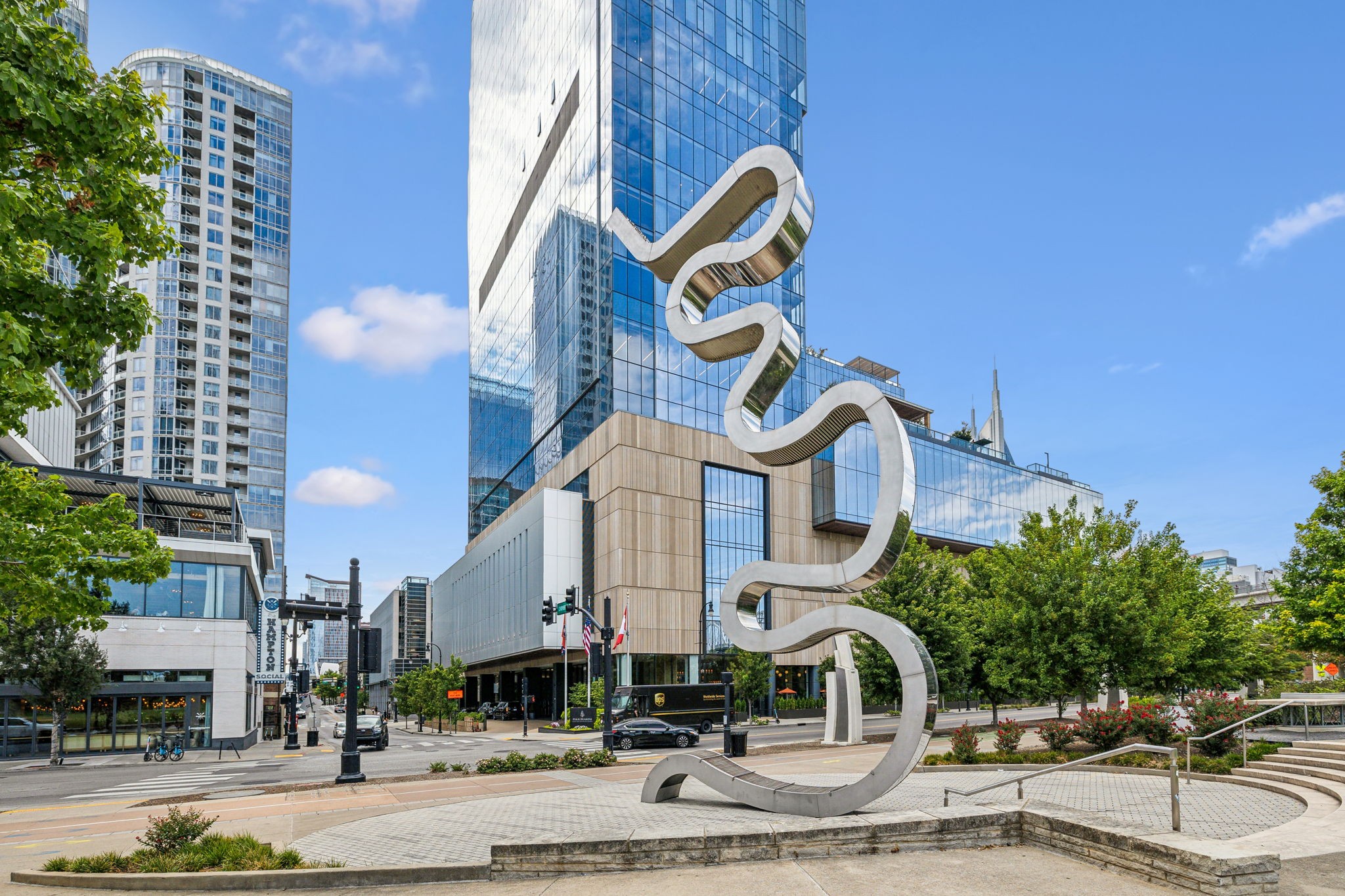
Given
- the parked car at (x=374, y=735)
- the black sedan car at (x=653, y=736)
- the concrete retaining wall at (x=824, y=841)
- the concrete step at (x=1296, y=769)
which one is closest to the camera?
the concrete retaining wall at (x=824, y=841)

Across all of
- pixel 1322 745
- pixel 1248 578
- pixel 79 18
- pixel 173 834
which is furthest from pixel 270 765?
pixel 1248 578

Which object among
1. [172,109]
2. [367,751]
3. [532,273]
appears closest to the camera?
[367,751]

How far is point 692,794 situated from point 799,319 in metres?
57.7

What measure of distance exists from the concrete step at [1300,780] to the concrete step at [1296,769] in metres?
0.07

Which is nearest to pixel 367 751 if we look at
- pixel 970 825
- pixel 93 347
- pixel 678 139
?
pixel 93 347

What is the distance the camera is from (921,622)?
35.2 m

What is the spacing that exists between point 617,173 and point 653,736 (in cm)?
3974

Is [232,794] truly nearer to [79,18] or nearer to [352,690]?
[352,690]

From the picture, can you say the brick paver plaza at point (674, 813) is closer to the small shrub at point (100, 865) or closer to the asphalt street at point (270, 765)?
the small shrub at point (100, 865)

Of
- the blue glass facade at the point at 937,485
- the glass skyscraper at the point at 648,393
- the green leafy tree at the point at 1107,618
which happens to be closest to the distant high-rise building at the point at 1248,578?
the blue glass facade at the point at 937,485

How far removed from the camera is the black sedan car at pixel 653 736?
36.5m

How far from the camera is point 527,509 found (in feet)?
220

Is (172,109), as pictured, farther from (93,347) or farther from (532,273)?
(93,347)

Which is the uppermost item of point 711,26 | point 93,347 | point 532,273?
point 711,26
